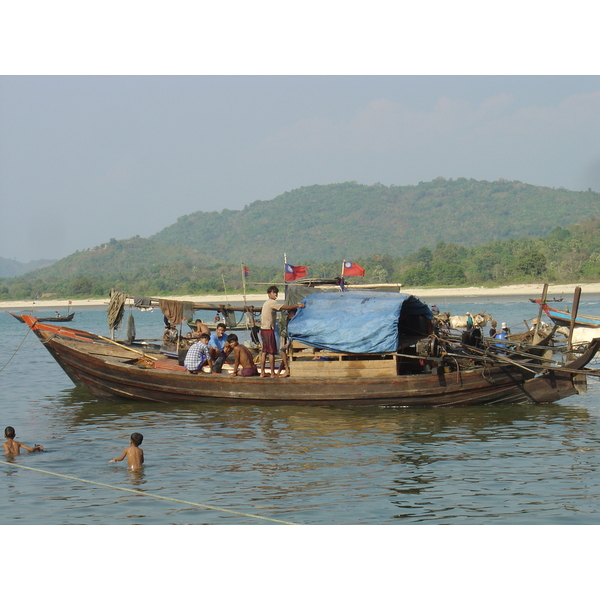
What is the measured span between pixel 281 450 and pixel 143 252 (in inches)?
7465

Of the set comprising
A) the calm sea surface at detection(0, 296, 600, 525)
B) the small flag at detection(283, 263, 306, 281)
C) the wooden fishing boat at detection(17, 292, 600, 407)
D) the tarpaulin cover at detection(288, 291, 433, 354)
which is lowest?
the calm sea surface at detection(0, 296, 600, 525)

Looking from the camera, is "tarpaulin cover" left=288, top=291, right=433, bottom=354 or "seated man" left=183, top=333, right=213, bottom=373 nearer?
"tarpaulin cover" left=288, top=291, right=433, bottom=354

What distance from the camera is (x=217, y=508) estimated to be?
9.31 meters

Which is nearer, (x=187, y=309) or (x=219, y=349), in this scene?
(x=219, y=349)

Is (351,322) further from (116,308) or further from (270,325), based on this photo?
(116,308)

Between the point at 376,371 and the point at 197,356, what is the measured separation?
12.8ft

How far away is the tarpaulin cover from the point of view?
48.8 feet

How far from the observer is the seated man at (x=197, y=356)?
16.2 metres

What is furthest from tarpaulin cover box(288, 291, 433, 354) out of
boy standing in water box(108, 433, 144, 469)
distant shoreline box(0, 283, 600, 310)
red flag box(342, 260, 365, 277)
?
distant shoreline box(0, 283, 600, 310)

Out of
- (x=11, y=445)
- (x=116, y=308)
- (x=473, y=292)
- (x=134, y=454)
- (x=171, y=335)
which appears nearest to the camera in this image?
(x=134, y=454)

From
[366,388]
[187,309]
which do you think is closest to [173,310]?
[187,309]

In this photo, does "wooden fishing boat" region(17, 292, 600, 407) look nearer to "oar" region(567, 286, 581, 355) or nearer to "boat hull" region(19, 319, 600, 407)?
"boat hull" region(19, 319, 600, 407)

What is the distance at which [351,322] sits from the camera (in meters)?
15.1

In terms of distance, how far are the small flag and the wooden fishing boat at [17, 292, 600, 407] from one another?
12.6ft
